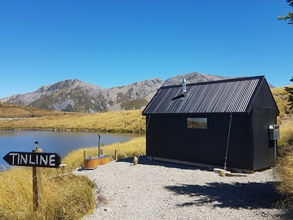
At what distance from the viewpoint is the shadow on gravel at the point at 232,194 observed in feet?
25.6

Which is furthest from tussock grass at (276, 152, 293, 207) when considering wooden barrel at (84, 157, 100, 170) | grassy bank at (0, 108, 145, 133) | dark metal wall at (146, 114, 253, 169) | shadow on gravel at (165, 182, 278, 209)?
grassy bank at (0, 108, 145, 133)

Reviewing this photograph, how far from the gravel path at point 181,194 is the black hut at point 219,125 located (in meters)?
0.96

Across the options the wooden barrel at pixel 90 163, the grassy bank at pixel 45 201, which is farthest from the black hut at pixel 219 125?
the grassy bank at pixel 45 201

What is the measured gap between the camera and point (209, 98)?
14648mm

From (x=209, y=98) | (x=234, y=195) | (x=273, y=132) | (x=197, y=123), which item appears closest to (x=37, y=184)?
(x=234, y=195)

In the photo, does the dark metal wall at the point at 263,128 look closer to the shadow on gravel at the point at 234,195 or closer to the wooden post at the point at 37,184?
the shadow on gravel at the point at 234,195

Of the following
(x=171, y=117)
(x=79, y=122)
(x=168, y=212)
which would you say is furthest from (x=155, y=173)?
(x=79, y=122)

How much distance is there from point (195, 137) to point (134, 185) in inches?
197

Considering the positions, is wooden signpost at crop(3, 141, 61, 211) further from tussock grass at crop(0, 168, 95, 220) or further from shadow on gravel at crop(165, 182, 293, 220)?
shadow on gravel at crop(165, 182, 293, 220)

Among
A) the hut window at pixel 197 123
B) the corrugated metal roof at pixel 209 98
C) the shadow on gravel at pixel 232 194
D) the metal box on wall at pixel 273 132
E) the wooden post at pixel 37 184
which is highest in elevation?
the corrugated metal roof at pixel 209 98

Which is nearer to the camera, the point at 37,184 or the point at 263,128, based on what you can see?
the point at 37,184

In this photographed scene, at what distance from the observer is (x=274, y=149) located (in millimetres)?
14055

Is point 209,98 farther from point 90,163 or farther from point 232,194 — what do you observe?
point 90,163

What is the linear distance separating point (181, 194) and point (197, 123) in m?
5.85
